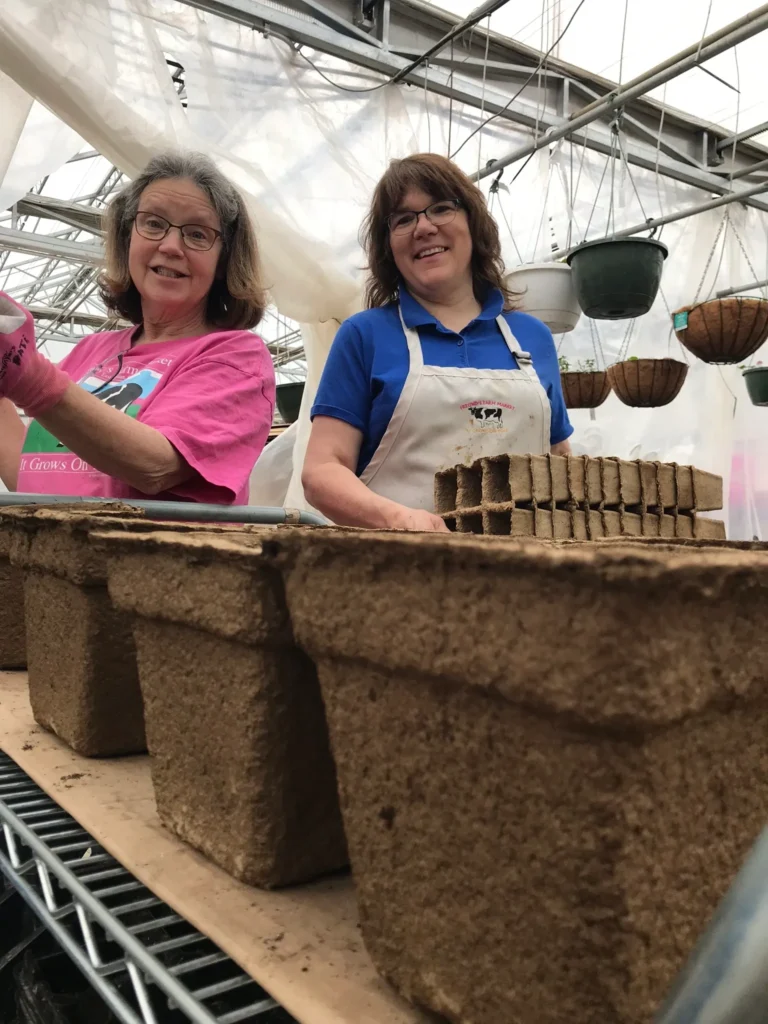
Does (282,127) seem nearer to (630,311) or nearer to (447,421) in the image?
(630,311)

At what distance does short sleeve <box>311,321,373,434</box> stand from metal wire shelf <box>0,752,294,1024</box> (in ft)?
2.92

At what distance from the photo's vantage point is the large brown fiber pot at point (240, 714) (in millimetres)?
444

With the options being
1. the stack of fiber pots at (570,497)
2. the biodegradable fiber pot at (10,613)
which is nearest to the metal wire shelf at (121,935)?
the biodegradable fiber pot at (10,613)

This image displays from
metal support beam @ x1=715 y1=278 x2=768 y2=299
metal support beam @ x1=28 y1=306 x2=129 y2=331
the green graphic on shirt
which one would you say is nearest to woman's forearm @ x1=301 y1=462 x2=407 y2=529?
the green graphic on shirt

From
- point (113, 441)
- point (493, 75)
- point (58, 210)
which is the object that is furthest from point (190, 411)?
point (58, 210)

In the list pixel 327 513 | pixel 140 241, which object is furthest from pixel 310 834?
pixel 140 241

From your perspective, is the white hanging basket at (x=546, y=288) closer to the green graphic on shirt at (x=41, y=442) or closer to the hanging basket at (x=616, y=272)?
the hanging basket at (x=616, y=272)

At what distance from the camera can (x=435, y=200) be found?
4.57 feet

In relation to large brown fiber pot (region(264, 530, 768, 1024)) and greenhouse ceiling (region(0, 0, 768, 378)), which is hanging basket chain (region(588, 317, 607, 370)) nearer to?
greenhouse ceiling (region(0, 0, 768, 378))

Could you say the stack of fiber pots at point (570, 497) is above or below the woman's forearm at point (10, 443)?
below

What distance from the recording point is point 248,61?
2539 mm

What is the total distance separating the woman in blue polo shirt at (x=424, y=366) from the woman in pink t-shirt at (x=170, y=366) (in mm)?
157

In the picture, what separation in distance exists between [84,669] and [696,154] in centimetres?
489

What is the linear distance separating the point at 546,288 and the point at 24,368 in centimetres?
222
